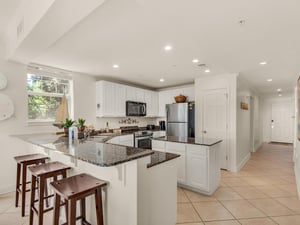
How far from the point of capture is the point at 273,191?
10.1ft

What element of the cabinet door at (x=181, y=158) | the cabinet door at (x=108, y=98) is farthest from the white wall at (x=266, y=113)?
the cabinet door at (x=108, y=98)

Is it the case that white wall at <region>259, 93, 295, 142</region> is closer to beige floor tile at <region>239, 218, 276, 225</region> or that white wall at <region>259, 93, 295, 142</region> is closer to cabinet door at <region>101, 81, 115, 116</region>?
beige floor tile at <region>239, 218, 276, 225</region>

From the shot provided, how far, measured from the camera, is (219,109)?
4328 mm

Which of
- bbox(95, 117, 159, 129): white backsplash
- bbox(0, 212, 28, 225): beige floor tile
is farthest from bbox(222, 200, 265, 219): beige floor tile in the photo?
bbox(95, 117, 159, 129): white backsplash

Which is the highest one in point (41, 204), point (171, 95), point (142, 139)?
point (171, 95)

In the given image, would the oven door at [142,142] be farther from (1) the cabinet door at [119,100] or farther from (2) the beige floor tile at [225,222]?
(2) the beige floor tile at [225,222]

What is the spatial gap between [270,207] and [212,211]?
35.9 inches

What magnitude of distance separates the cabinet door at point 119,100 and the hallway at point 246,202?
2.58 meters

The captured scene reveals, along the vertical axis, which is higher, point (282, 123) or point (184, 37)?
point (184, 37)

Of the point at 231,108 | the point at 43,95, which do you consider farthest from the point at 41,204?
the point at 231,108

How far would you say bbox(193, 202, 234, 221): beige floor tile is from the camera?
229cm

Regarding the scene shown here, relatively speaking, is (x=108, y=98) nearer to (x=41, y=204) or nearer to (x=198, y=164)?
(x=198, y=164)

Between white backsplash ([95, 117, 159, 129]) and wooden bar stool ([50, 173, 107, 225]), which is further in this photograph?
white backsplash ([95, 117, 159, 129])

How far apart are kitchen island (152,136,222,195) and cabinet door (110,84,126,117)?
191 cm
